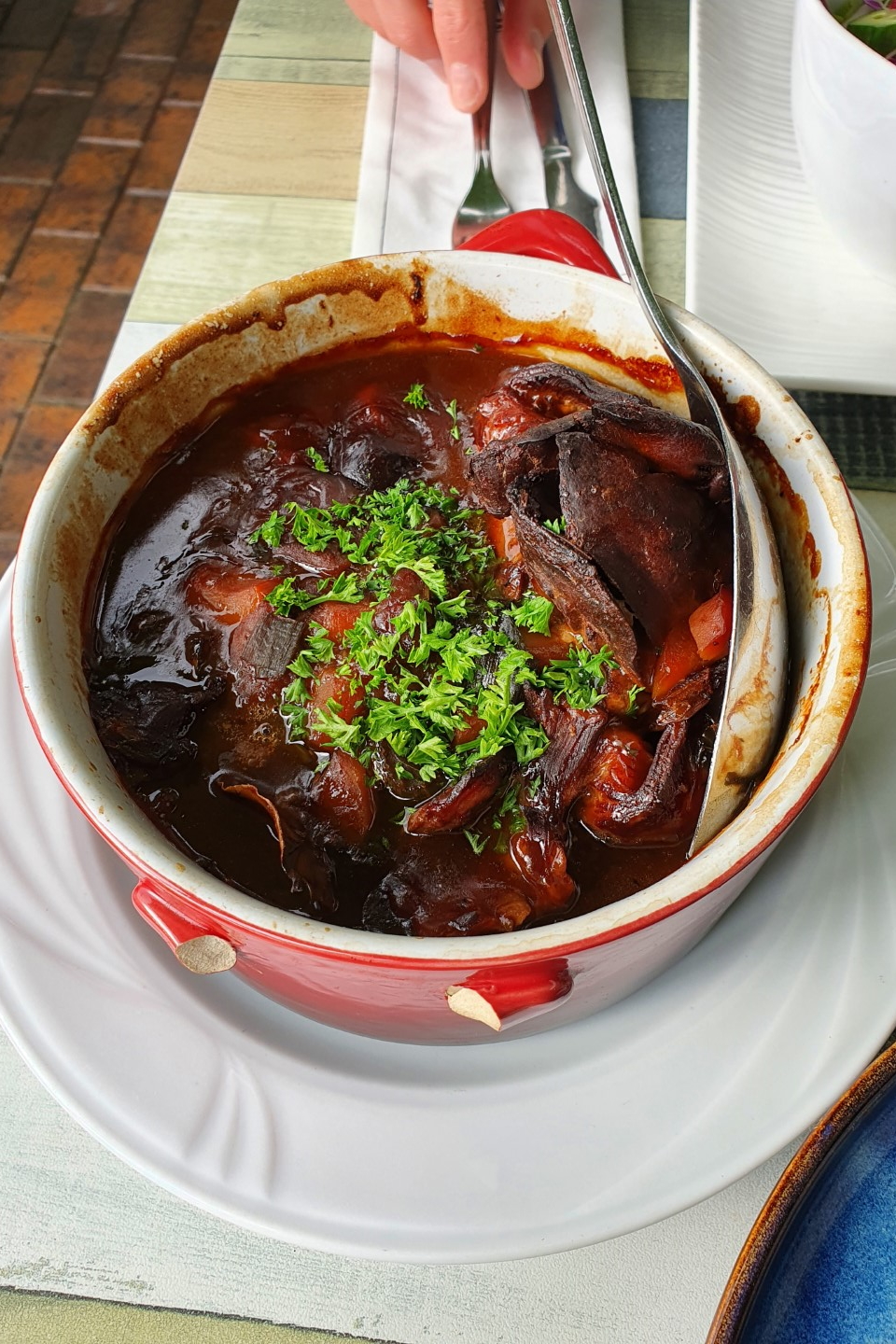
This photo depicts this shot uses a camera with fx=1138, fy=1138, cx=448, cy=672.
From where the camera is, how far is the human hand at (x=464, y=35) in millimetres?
2721

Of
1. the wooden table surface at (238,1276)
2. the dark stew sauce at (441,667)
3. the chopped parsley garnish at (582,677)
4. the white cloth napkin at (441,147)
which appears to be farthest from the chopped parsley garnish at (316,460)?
the wooden table surface at (238,1276)

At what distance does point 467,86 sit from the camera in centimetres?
280

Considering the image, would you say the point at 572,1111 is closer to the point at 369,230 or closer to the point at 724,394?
the point at 724,394

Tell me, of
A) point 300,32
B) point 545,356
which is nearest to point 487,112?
point 300,32

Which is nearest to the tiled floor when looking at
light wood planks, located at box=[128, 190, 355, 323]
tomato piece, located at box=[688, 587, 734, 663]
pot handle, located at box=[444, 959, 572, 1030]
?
light wood planks, located at box=[128, 190, 355, 323]

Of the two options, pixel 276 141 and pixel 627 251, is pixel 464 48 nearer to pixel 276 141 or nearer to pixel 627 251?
pixel 276 141

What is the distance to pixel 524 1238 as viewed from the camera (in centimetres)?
146

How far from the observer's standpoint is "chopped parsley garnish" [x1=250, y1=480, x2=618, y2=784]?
1682 millimetres

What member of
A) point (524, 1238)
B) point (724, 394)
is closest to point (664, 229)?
point (724, 394)

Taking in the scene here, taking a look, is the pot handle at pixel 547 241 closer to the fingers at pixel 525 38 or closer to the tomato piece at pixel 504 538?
the tomato piece at pixel 504 538

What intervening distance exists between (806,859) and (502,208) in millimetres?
1755

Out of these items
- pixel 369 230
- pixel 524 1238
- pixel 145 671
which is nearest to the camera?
pixel 524 1238

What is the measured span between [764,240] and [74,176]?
12.2 feet

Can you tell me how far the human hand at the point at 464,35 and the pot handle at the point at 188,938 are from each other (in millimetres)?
2240
